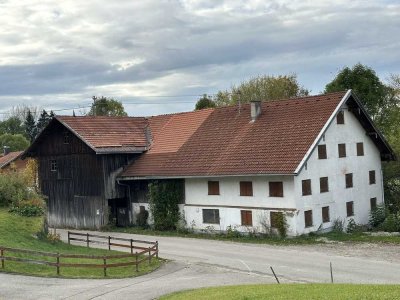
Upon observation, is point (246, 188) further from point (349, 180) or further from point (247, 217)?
point (349, 180)

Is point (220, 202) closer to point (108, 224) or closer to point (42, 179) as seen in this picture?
point (108, 224)

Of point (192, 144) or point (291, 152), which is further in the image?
point (192, 144)

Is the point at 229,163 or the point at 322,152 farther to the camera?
the point at 229,163

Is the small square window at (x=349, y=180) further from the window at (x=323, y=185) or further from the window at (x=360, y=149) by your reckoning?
the window at (x=323, y=185)

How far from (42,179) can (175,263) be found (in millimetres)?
23599

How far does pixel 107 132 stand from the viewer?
43.2 metres

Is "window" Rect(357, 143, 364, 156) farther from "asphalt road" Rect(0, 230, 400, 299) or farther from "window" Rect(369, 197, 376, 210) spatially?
"asphalt road" Rect(0, 230, 400, 299)

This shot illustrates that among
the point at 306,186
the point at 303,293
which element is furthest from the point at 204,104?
the point at 303,293

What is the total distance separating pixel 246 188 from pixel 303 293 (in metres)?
20.1

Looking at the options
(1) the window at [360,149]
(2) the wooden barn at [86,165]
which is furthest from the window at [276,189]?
(2) the wooden barn at [86,165]

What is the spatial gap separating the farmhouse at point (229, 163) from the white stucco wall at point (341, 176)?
0.22 ft

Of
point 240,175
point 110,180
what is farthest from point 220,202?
point 110,180

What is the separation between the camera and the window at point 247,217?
34.0m

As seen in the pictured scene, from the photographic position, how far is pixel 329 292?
14.3m
